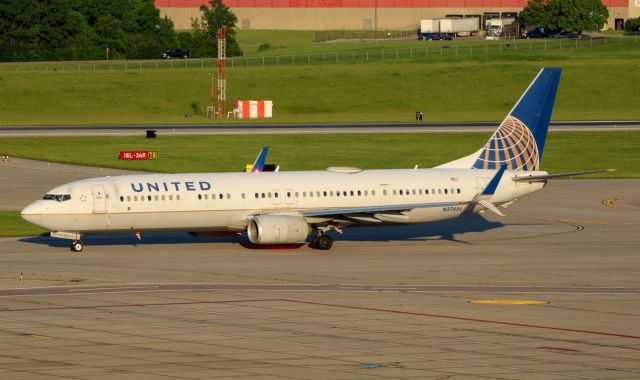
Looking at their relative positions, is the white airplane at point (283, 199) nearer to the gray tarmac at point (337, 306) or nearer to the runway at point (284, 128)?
the gray tarmac at point (337, 306)

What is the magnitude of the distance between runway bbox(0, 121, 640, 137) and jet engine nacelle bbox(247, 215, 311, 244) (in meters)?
63.0

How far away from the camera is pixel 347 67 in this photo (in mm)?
182500

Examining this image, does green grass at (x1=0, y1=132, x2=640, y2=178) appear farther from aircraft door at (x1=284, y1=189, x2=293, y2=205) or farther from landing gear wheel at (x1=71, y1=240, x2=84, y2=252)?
landing gear wheel at (x1=71, y1=240, x2=84, y2=252)

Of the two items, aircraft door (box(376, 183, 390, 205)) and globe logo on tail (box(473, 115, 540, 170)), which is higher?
globe logo on tail (box(473, 115, 540, 170))

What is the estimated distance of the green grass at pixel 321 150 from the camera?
9981cm

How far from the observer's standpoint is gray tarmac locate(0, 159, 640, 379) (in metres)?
33.8

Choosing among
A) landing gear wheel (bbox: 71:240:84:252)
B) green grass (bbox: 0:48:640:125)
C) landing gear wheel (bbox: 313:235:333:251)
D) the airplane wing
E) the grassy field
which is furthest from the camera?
the grassy field

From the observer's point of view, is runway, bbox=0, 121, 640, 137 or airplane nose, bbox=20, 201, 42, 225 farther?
runway, bbox=0, 121, 640, 137

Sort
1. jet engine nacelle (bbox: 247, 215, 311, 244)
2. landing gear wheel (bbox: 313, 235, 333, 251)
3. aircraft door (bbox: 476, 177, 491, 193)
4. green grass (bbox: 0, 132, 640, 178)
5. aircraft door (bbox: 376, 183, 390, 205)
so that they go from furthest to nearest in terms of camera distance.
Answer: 1. green grass (bbox: 0, 132, 640, 178)
2. aircraft door (bbox: 476, 177, 491, 193)
3. aircraft door (bbox: 376, 183, 390, 205)
4. landing gear wheel (bbox: 313, 235, 333, 251)
5. jet engine nacelle (bbox: 247, 215, 311, 244)

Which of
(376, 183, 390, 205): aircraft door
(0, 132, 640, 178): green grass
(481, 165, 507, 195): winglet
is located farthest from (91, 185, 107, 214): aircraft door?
(0, 132, 640, 178): green grass

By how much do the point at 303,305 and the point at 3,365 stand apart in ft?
43.1

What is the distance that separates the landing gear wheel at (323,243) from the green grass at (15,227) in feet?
51.2

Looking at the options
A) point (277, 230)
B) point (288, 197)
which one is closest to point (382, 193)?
point (288, 197)

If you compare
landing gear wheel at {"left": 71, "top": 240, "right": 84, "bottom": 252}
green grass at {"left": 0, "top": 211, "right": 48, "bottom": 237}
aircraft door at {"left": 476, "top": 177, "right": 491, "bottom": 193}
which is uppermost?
aircraft door at {"left": 476, "top": 177, "right": 491, "bottom": 193}
